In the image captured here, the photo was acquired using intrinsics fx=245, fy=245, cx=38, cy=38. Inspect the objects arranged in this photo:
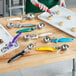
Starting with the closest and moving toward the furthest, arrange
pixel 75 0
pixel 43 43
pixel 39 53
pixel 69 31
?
pixel 39 53 < pixel 43 43 < pixel 69 31 < pixel 75 0

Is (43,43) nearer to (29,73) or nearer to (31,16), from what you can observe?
(31,16)

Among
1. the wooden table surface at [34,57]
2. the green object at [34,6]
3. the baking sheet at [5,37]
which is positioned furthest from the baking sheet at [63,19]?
the green object at [34,6]

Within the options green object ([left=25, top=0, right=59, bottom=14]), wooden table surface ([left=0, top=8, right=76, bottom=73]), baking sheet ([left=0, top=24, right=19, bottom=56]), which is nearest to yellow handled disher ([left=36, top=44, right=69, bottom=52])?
wooden table surface ([left=0, top=8, right=76, bottom=73])

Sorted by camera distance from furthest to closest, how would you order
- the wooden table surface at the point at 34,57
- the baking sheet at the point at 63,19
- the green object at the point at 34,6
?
1. the green object at the point at 34,6
2. the baking sheet at the point at 63,19
3. the wooden table surface at the point at 34,57

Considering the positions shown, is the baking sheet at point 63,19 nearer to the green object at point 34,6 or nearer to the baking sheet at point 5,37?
the baking sheet at point 5,37

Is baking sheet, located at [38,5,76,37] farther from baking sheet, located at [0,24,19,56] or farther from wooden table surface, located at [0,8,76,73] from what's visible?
baking sheet, located at [0,24,19,56]

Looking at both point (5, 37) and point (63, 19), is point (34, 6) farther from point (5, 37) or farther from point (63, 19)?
point (5, 37)

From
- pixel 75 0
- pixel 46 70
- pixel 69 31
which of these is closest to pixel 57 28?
pixel 69 31

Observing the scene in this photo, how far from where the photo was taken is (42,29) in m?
1.94

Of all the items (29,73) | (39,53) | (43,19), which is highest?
(43,19)

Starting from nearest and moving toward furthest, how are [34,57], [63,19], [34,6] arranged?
[34,57] → [63,19] → [34,6]

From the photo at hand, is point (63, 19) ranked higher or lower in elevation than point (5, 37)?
higher

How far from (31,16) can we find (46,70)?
91 cm

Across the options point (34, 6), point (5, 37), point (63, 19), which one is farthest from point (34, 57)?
point (34, 6)
